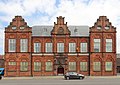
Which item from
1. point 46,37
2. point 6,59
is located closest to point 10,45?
point 6,59

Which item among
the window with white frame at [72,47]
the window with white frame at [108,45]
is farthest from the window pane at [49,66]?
the window with white frame at [108,45]

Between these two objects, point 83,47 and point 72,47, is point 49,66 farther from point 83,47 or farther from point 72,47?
point 83,47

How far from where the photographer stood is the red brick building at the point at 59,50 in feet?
236

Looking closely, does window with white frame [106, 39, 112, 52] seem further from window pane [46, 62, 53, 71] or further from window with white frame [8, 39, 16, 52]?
window with white frame [8, 39, 16, 52]

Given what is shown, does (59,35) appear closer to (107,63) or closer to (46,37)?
(46,37)

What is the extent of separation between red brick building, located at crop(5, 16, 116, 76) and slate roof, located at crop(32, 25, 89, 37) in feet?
3.66

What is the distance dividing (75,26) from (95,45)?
8.22 metres

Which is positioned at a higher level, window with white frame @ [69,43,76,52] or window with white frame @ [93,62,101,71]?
window with white frame @ [69,43,76,52]

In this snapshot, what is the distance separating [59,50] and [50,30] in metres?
6.02

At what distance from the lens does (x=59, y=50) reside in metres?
73.1

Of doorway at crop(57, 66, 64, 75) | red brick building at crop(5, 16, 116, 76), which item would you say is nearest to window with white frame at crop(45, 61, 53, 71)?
red brick building at crop(5, 16, 116, 76)

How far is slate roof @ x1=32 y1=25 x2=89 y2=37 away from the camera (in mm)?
74188

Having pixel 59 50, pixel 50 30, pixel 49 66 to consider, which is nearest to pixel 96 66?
pixel 59 50

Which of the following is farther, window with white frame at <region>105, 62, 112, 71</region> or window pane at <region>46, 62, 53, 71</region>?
window pane at <region>46, 62, 53, 71</region>
